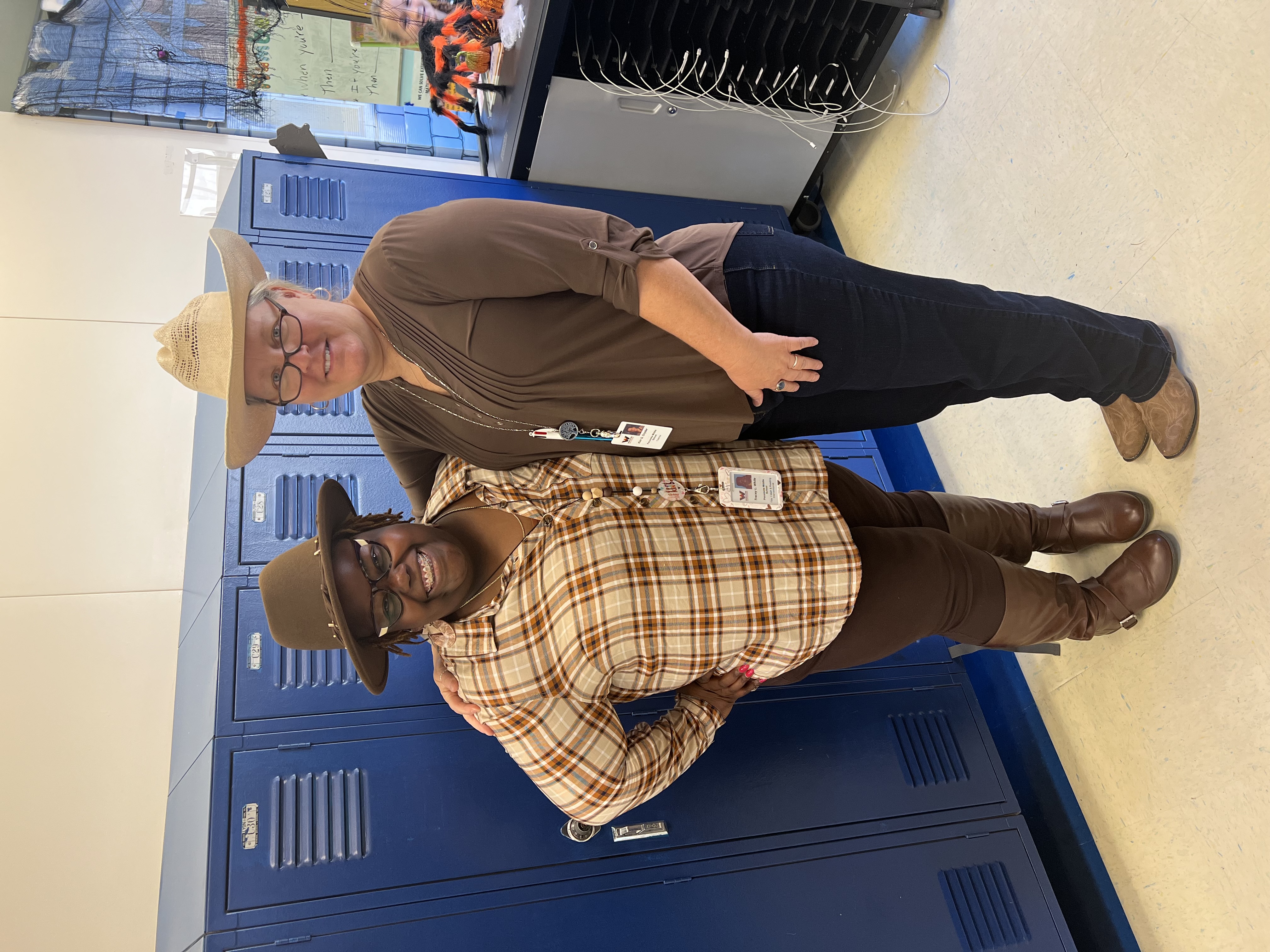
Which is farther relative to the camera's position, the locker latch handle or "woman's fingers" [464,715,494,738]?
the locker latch handle

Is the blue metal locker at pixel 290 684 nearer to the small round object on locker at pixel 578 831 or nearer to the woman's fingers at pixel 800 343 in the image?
the small round object on locker at pixel 578 831

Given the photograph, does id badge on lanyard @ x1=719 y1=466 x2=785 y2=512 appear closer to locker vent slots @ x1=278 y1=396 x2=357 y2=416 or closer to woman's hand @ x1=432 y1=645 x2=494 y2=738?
woman's hand @ x1=432 y1=645 x2=494 y2=738

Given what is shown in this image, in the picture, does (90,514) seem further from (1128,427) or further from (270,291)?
(1128,427)

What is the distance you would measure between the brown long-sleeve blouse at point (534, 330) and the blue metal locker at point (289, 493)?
0.65m

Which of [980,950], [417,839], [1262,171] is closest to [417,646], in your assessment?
[417,839]

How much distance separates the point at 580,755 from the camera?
140 cm

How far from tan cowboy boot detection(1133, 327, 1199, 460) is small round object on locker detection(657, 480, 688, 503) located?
119 cm

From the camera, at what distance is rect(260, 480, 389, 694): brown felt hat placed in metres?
1.33

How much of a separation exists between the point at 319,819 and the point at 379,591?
2.18 feet

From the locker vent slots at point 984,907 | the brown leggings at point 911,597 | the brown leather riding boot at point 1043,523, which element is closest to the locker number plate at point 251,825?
the brown leggings at point 911,597

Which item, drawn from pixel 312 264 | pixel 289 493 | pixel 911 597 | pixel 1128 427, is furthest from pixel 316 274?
pixel 1128 427

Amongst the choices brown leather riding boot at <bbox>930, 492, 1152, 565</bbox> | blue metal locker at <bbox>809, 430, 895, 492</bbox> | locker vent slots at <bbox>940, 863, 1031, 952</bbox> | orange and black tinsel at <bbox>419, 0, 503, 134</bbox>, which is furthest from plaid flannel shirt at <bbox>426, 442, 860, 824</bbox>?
orange and black tinsel at <bbox>419, 0, 503, 134</bbox>

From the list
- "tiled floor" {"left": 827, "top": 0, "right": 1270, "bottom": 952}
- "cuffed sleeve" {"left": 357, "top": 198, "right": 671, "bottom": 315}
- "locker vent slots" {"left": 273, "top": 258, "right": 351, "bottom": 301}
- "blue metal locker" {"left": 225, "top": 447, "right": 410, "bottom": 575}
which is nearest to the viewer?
"cuffed sleeve" {"left": 357, "top": 198, "right": 671, "bottom": 315}

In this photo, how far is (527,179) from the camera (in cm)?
288
